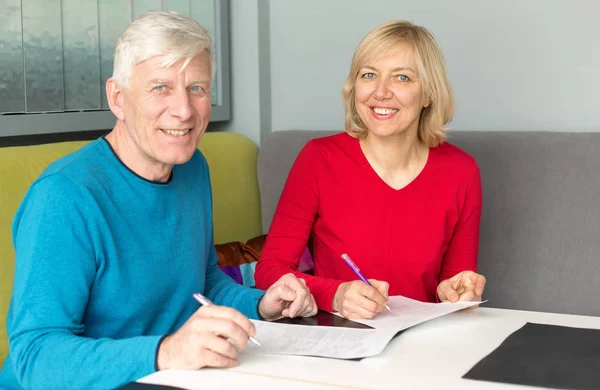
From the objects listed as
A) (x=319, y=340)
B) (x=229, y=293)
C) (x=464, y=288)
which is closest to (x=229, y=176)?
(x=229, y=293)

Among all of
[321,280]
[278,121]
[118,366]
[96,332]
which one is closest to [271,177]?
[278,121]

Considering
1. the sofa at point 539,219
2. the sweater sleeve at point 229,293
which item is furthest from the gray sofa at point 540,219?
the sweater sleeve at point 229,293

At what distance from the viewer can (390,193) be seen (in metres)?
1.98

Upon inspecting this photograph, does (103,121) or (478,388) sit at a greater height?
(103,121)

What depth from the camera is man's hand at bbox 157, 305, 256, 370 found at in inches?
43.4

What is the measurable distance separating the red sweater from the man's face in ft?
1.85

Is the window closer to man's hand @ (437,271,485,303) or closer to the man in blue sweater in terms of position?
the man in blue sweater

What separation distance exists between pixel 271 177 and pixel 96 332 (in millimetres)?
1323

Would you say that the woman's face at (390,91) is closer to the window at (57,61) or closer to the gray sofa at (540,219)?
the gray sofa at (540,219)

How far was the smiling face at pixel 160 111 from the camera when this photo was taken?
4.49 ft

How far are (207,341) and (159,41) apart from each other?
0.53 metres

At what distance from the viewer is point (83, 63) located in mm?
2191

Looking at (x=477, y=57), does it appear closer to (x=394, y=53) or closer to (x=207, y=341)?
(x=394, y=53)

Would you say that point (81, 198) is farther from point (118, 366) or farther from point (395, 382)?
point (395, 382)
